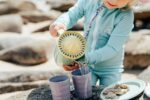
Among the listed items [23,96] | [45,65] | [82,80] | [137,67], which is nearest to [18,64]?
[45,65]

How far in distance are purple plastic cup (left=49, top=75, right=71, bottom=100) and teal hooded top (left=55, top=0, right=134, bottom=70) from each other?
0.17 meters

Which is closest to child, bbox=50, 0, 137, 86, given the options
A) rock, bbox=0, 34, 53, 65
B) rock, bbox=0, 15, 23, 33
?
rock, bbox=0, 34, 53, 65

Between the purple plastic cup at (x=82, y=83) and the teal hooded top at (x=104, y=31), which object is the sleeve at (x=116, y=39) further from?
the purple plastic cup at (x=82, y=83)

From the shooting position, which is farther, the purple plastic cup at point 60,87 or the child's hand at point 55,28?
the child's hand at point 55,28

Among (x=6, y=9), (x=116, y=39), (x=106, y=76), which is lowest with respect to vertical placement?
(x=106, y=76)

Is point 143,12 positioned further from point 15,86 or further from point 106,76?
point 106,76

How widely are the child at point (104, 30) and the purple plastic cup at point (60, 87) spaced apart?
8 centimetres

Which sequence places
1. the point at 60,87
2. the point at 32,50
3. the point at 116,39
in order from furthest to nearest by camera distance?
the point at 32,50 < the point at 116,39 < the point at 60,87

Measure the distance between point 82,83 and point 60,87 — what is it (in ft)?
0.45

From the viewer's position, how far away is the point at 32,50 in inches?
210

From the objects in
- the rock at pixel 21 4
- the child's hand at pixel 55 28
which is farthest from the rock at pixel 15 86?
the rock at pixel 21 4

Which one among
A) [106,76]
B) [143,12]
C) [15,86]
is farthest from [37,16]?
[106,76]

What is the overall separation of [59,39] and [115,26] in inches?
15.6

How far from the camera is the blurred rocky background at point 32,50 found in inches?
163
